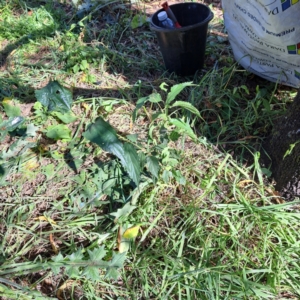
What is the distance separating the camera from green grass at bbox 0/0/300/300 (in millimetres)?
1303

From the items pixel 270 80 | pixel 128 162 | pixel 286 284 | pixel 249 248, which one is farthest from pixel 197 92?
pixel 286 284

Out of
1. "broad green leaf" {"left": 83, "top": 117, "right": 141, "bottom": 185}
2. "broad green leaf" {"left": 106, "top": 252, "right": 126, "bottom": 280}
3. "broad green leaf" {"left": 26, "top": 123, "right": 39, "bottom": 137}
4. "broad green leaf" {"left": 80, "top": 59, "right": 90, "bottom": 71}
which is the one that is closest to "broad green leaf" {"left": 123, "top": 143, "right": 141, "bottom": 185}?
"broad green leaf" {"left": 83, "top": 117, "right": 141, "bottom": 185}

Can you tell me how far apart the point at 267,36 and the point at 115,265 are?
1.29 m

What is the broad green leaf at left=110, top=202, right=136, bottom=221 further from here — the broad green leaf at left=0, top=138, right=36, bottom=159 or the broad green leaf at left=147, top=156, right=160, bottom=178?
the broad green leaf at left=0, top=138, right=36, bottom=159

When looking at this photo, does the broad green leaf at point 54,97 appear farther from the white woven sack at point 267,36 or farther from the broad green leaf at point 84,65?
the white woven sack at point 267,36

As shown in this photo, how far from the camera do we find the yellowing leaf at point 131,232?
142 centimetres

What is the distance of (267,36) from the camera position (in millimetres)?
1761

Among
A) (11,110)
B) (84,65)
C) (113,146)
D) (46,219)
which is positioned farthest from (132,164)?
(84,65)

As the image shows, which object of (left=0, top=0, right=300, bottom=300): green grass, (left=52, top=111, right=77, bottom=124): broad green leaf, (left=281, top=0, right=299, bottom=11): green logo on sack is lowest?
(left=0, top=0, right=300, bottom=300): green grass

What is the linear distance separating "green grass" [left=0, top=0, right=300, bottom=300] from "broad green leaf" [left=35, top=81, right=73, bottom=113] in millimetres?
222

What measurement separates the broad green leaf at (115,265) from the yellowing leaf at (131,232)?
123mm

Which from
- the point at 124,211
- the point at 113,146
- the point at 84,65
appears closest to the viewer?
the point at 113,146

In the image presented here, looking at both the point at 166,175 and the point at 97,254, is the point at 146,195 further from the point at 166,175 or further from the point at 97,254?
the point at 97,254

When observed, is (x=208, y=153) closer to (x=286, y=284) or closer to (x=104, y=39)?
(x=286, y=284)
